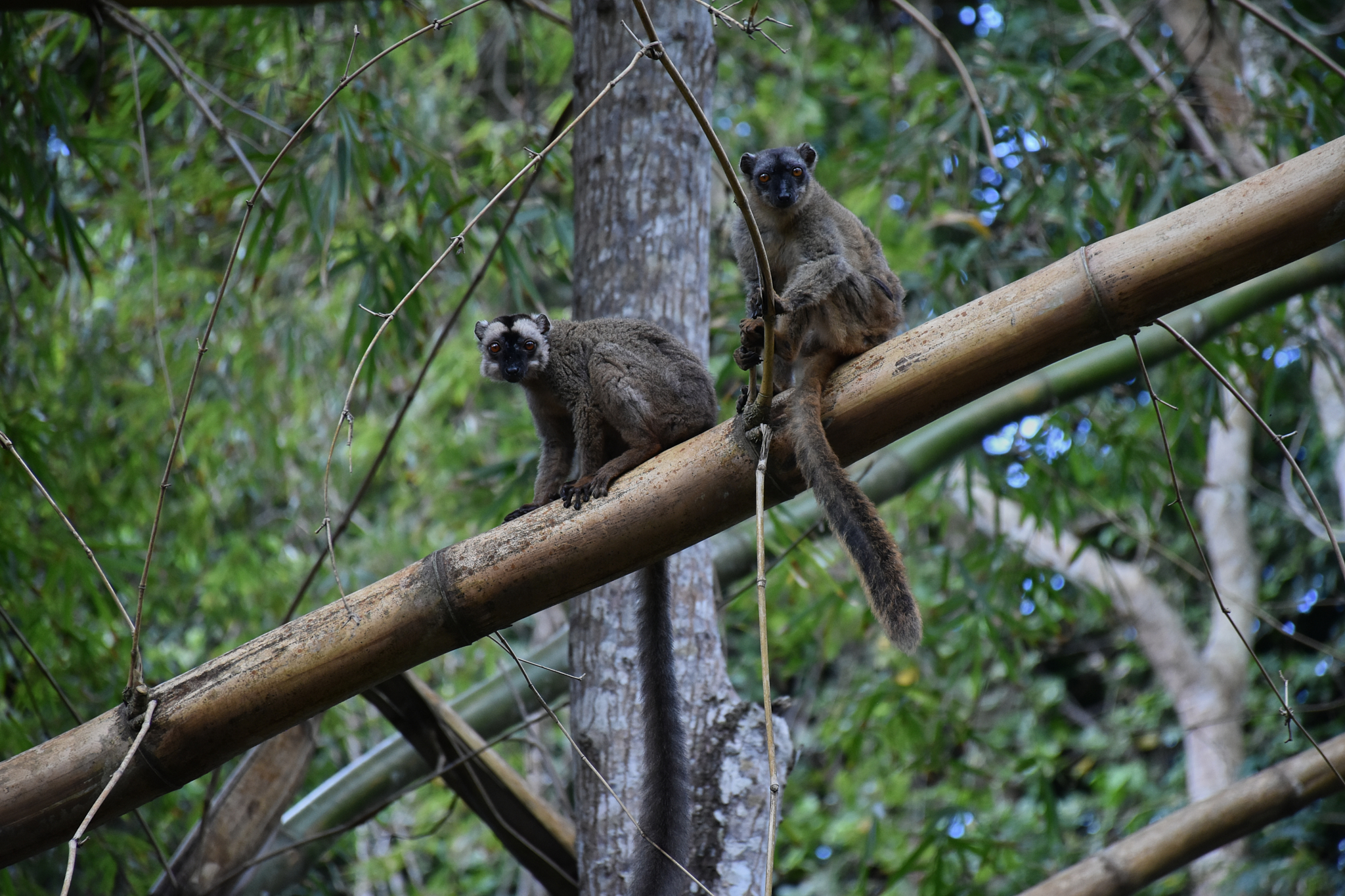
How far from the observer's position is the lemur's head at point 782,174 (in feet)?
12.2

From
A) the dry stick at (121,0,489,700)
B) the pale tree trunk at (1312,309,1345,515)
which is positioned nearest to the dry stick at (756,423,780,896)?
the dry stick at (121,0,489,700)

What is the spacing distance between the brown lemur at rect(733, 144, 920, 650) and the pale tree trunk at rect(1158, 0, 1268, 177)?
2.21m

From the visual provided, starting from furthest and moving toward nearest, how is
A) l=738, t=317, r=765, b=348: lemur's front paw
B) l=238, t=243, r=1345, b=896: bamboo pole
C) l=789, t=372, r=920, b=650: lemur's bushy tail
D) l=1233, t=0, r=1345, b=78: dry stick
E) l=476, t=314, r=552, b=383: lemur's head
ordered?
1. l=238, t=243, r=1345, b=896: bamboo pole
2. l=476, t=314, r=552, b=383: lemur's head
3. l=1233, t=0, r=1345, b=78: dry stick
4. l=738, t=317, r=765, b=348: lemur's front paw
5. l=789, t=372, r=920, b=650: lemur's bushy tail

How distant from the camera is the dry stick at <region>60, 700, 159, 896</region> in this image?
6.07 ft

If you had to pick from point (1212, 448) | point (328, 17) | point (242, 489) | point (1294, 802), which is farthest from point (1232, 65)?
point (242, 489)

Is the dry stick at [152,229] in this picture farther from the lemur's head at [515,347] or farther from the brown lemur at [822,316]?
the brown lemur at [822,316]

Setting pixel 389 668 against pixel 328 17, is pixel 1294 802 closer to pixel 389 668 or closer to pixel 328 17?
pixel 389 668

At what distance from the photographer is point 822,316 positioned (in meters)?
3.09

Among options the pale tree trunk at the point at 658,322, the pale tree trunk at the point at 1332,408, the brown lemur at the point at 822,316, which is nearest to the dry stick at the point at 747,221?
the brown lemur at the point at 822,316

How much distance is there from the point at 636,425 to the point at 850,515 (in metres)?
1.11

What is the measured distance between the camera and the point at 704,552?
12.6 feet

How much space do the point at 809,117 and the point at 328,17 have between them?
4.28 meters

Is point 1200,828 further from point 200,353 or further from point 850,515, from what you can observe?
point 200,353

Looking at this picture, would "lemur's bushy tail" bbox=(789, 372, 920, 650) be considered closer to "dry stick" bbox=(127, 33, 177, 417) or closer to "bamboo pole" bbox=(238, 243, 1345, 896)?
"dry stick" bbox=(127, 33, 177, 417)
